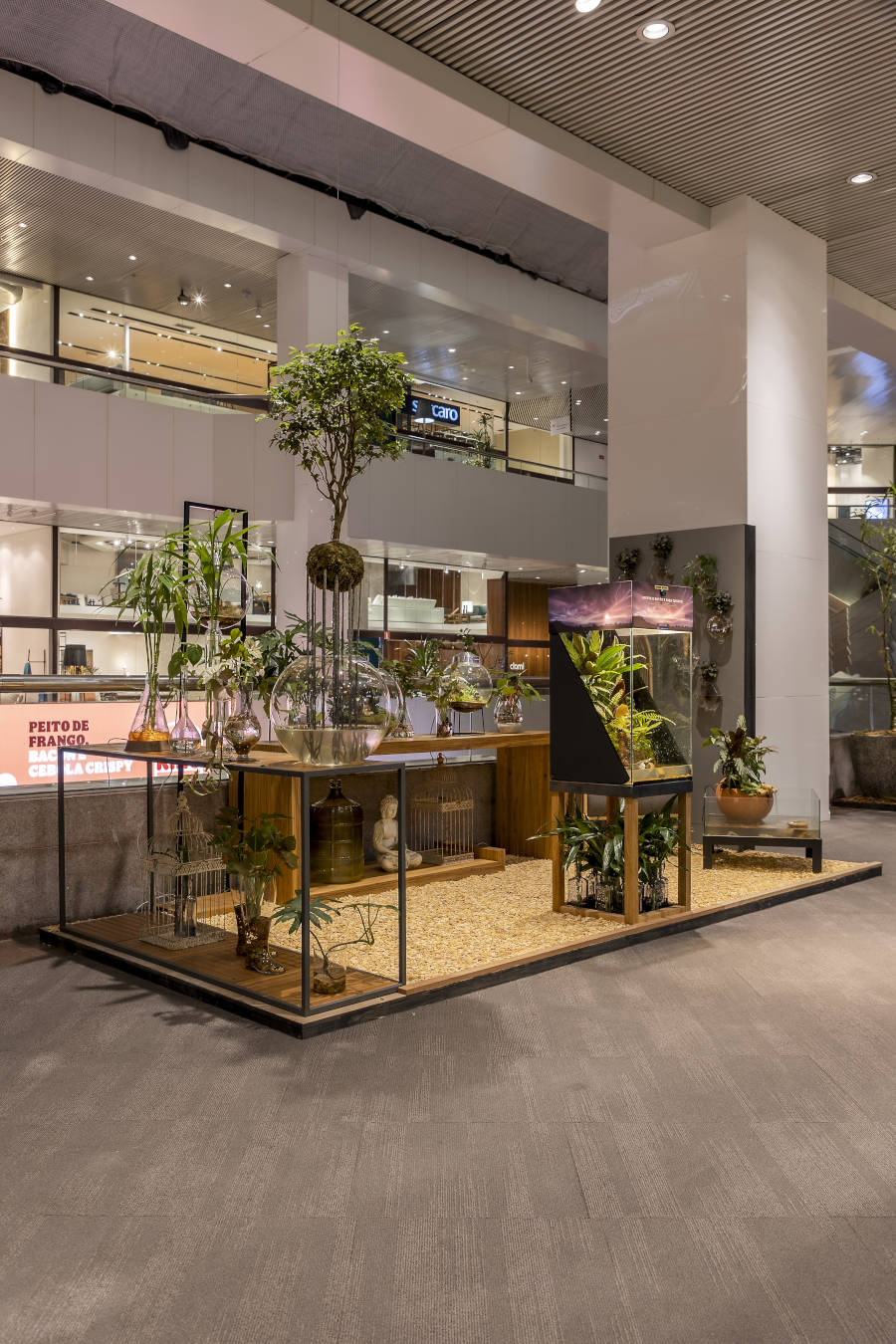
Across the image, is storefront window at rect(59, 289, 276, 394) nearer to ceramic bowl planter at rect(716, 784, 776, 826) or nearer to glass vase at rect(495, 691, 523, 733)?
glass vase at rect(495, 691, 523, 733)

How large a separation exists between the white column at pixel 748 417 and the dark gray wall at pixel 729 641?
149 mm

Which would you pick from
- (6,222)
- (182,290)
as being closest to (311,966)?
(6,222)

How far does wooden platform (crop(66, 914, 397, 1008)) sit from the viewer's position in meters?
4.02

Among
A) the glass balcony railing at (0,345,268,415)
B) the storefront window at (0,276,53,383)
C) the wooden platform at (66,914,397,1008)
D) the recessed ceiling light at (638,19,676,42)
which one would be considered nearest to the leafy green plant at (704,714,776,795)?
the wooden platform at (66,914,397,1008)

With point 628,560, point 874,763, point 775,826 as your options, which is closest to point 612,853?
point 775,826

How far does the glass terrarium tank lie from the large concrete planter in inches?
254

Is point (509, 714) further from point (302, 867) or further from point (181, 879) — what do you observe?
point (302, 867)

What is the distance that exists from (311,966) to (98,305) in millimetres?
11656

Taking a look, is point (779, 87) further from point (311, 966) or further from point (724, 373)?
point (311, 966)

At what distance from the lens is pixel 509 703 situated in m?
7.05

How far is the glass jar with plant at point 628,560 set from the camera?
8.92 metres

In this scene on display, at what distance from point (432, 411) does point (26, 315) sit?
18.2 ft

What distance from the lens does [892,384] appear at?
672 inches

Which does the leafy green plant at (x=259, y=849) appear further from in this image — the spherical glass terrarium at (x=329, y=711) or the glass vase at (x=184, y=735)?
the glass vase at (x=184, y=735)
